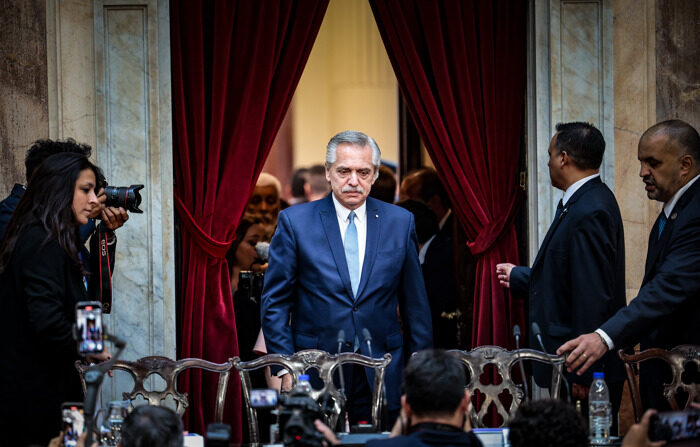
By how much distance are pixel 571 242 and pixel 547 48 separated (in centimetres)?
151

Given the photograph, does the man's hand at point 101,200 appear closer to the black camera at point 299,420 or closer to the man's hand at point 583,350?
the black camera at point 299,420

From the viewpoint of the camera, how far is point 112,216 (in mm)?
4539

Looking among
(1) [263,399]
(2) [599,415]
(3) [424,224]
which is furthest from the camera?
(3) [424,224]

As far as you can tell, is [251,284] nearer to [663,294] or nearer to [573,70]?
[573,70]

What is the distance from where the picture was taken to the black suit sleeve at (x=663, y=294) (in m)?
4.11

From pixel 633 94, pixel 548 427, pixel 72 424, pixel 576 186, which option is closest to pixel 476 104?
pixel 633 94

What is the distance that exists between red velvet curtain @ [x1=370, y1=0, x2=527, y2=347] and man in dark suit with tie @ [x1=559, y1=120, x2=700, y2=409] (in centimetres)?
112

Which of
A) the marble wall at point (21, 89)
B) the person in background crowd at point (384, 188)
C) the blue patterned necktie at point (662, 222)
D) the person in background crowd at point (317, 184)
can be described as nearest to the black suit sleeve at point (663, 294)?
the blue patterned necktie at point (662, 222)

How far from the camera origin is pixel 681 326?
14.2 feet

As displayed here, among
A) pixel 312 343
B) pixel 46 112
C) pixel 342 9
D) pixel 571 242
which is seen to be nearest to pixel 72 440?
pixel 312 343

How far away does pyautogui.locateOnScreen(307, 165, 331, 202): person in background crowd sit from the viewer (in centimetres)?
848

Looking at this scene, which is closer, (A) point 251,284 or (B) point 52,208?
(B) point 52,208

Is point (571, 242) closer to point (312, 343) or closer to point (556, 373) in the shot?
point (556, 373)

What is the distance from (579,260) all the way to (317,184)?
15.3ft
